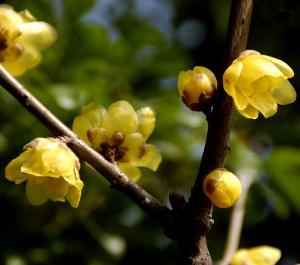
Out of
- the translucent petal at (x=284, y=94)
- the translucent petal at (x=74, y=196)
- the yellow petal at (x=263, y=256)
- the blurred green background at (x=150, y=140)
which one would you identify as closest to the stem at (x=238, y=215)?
the blurred green background at (x=150, y=140)

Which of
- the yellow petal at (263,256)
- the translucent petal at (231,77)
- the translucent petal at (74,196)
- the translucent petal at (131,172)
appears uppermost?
the translucent petal at (231,77)

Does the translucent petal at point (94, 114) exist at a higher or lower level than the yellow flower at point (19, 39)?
lower

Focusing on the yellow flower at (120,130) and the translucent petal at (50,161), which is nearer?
the translucent petal at (50,161)

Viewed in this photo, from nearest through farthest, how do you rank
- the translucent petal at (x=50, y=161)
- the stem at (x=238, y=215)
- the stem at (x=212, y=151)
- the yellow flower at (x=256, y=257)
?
the stem at (x=212, y=151) < the translucent petal at (x=50, y=161) < the yellow flower at (x=256, y=257) < the stem at (x=238, y=215)

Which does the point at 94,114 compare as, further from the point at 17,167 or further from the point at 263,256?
the point at 263,256

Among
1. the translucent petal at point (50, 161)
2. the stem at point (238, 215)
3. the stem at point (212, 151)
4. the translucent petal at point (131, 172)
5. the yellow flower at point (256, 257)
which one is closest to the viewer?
the stem at point (212, 151)

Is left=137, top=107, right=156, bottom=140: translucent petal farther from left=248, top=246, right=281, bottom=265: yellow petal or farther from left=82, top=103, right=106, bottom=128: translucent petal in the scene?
left=248, top=246, right=281, bottom=265: yellow petal

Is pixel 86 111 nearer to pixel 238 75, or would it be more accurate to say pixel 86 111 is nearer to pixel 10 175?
pixel 10 175

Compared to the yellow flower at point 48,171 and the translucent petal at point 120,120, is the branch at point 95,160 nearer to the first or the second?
the yellow flower at point 48,171
